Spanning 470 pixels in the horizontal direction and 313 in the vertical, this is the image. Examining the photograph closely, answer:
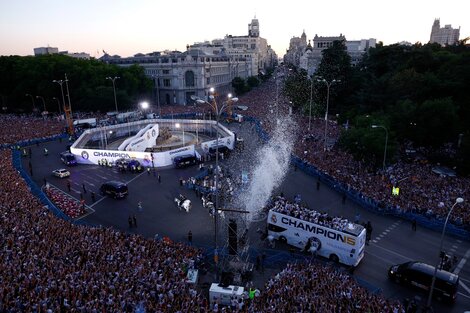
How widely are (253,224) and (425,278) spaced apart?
38.1ft

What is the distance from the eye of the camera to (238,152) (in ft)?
152

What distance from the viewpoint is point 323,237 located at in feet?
68.8

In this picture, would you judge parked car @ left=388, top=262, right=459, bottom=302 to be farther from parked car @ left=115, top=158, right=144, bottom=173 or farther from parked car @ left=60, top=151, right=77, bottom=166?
parked car @ left=60, top=151, right=77, bottom=166

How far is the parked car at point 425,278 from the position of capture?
17156 millimetres

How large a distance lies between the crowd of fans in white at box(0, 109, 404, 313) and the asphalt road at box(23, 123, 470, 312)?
3901 mm

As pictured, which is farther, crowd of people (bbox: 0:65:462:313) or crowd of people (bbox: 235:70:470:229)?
crowd of people (bbox: 235:70:470:229)

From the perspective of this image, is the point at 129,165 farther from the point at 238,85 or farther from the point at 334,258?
the point at 238,85

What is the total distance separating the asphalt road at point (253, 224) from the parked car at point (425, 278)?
452 mm

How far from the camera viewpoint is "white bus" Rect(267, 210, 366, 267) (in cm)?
2002

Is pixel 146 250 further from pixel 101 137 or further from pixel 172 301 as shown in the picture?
pixel 101 137

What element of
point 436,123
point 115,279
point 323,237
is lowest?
point 323,237

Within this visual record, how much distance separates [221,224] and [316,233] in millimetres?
7569

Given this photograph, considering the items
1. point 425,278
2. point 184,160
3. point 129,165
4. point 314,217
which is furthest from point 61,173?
point 425,278

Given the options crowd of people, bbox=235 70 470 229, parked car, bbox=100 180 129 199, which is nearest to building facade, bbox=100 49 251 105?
crowd of people, bbox=235 70 470 229
